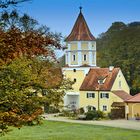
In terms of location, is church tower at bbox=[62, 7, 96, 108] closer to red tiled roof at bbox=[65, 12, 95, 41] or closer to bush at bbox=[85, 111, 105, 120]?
red tiled roof at bbox=[65, 12, 95, 41]

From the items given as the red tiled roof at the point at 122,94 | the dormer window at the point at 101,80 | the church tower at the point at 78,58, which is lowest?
the red tiled roof at the point at 122,94

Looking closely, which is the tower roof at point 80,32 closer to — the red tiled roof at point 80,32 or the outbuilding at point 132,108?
the red tiled roof at point 80,32

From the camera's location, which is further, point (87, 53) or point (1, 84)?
point (87, 53)

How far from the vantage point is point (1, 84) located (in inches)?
422

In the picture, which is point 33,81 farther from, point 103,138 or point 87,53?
point 87,53

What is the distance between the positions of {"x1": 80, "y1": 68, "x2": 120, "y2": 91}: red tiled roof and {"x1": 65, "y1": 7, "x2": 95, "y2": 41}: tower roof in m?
4.14

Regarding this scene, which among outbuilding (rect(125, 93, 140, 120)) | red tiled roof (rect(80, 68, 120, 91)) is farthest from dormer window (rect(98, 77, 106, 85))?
outbuilding (rect(125, 93, 140, 120))

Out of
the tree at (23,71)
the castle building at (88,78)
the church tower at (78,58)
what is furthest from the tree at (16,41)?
the church tower at (78,58)

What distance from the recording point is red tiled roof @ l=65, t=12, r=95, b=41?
57750 millimetres

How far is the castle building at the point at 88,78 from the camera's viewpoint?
176 ft

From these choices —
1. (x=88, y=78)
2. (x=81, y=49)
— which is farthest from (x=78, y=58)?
(x=88, y=78)

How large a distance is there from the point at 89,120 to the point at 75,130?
1202 cm

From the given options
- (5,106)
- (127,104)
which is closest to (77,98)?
(127,104)

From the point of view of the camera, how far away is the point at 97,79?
5538 centimetres
